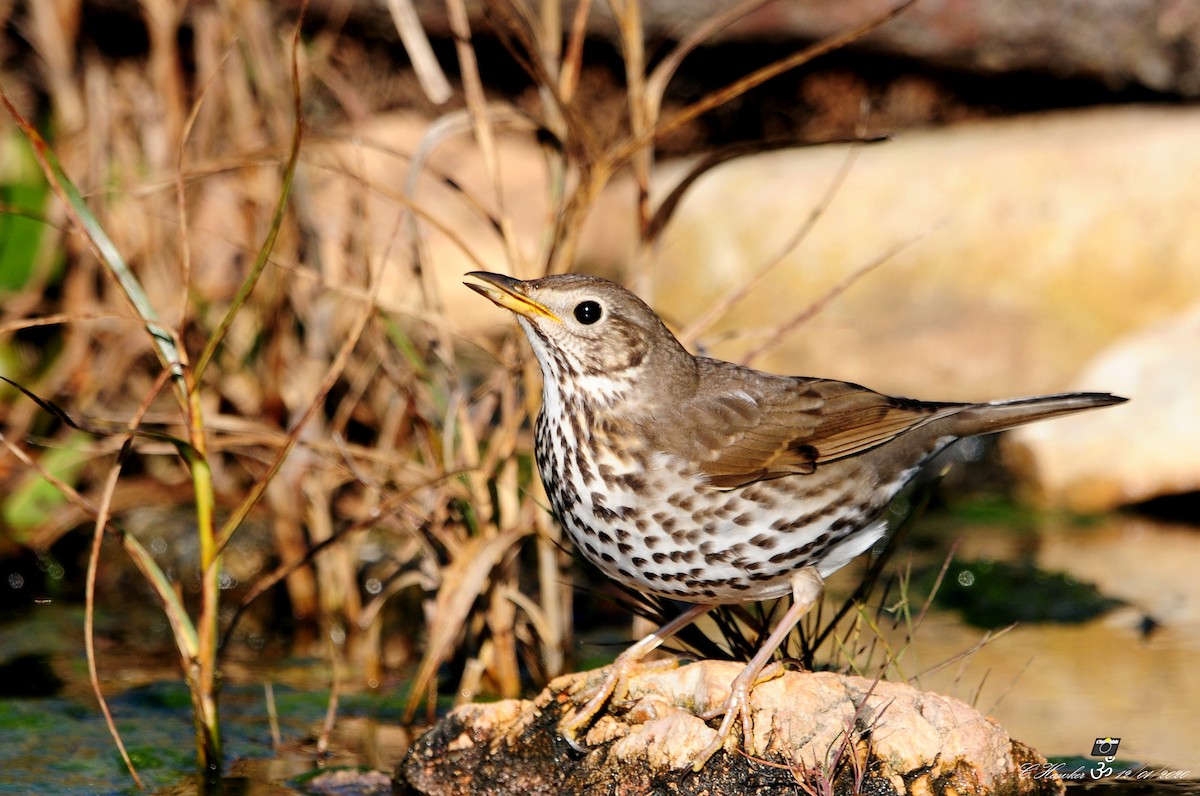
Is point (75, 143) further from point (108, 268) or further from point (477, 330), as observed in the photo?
point (108, 268)

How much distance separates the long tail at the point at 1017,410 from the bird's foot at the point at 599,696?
1.31 meters

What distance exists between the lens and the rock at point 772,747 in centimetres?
393

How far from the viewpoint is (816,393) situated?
479 centimetres

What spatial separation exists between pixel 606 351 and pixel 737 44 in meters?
5.79

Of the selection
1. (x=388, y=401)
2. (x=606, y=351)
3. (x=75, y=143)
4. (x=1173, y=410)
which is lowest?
(x=606, y=351)

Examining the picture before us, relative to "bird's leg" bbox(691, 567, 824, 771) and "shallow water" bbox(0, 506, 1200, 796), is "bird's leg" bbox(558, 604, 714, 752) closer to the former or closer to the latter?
"bird's leg" bbox(691, 567, 824, 771)

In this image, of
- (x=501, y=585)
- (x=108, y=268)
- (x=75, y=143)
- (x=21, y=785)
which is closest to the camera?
(x=108, y=268)

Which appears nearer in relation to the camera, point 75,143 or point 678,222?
point 75,143

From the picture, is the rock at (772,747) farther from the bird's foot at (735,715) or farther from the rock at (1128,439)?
the rock at (1128,439)

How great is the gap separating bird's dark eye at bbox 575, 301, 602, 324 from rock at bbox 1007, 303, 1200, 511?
189 inches

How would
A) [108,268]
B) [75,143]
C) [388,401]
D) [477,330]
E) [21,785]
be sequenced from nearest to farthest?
1. [108,268]
2. [21,785]
3. [388,401]
4. [75,143]
5. [477,330]

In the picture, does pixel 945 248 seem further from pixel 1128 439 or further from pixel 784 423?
pixel 784 423

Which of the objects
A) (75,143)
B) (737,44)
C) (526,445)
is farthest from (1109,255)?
(75,143)

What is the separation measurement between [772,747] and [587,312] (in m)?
1.41
